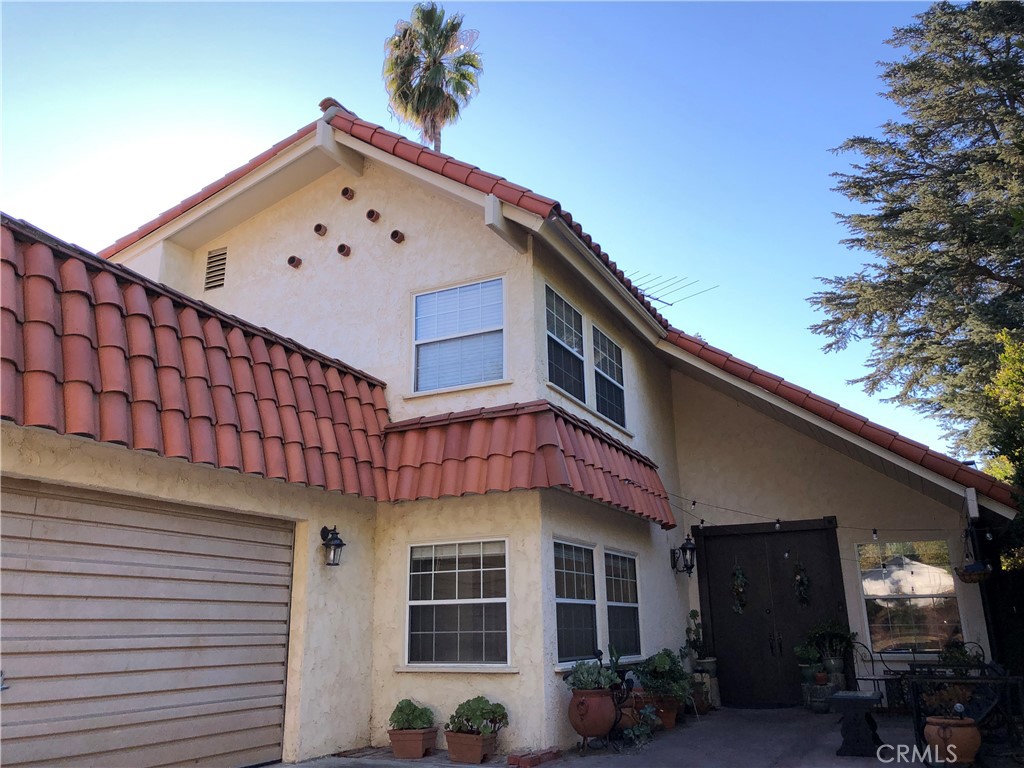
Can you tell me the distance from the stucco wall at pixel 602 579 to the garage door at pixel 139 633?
115 inches

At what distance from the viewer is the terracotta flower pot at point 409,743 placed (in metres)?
8.06

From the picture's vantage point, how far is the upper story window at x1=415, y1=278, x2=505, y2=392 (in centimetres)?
948

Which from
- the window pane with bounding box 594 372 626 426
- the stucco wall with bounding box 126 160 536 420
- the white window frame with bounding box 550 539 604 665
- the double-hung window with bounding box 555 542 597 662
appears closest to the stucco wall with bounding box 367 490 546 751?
the white window frame with bounding box 550 539 604 665

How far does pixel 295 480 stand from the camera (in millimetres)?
7371

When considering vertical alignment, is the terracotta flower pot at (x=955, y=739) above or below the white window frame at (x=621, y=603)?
below

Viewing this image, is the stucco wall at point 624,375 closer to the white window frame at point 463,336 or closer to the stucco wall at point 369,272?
the stucco wall at point 369,272

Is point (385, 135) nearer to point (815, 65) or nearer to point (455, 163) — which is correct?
point (455, 163)

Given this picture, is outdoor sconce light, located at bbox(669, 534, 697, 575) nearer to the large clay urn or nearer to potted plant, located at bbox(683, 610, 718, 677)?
potted plant, located at bbox(683, 610, 718, 677)

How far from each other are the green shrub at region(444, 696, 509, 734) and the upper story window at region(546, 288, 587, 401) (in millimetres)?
3892

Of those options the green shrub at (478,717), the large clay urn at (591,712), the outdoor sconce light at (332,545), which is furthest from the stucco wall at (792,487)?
the outdoor sconce light at (332,545)

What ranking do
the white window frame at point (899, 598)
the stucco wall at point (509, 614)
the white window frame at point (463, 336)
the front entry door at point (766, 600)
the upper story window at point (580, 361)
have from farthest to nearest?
1. the front entry door at point (766, 600)
2. the white window frame at point (899, 598)
3. the upper story window at point (580, 361)
4. the white window frame at point (463, 336)
5. the stucco wall at point (509, 614)

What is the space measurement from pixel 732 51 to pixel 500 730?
1000 cm

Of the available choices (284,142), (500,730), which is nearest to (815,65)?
(284,142)

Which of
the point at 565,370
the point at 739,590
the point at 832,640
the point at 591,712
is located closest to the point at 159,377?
the point at 565,370
